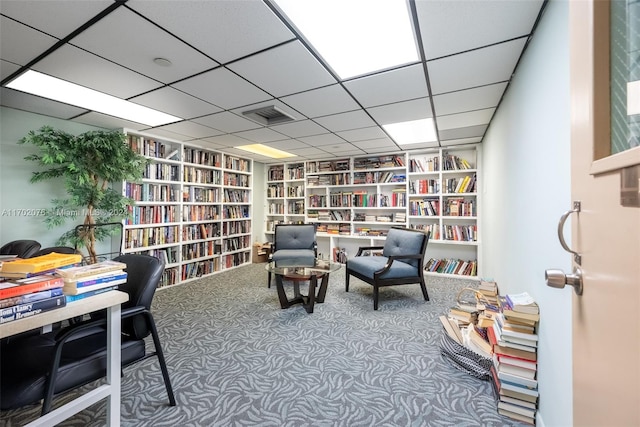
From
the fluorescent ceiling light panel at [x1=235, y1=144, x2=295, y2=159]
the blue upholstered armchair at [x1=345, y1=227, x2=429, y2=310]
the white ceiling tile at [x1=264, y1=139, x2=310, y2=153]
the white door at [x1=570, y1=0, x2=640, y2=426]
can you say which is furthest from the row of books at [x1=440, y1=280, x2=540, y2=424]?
the fluorescent ceiling light panel at [x1=235, y1=144, x2=295, y2=159]

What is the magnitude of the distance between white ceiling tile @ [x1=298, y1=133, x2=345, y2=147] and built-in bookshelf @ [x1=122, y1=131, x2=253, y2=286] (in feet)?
5.87

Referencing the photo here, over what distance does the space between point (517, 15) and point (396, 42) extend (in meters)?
0.60

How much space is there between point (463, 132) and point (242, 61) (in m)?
2.94

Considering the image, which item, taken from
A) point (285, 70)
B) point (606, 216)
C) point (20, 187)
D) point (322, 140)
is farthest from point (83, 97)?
point (606, 216)

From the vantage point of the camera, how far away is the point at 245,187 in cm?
522

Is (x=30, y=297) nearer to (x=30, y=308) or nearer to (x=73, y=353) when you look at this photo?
(x=30, y=308)

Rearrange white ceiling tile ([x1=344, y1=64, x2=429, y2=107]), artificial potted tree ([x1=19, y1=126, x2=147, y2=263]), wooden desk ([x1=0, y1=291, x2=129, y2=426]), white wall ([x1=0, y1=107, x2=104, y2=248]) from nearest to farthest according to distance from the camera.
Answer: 1. wooden desk ([x1=0, y1=291, x2=129, y2=426])
2. white ceiling tile ([x1=344, y1=64, x2=429, y2=107])
3. artificial potted tree ([x1=19, y1=126, x2=147, y2=263])
4. white wall ([x1=0, y1=107, x2=104, y2=248])

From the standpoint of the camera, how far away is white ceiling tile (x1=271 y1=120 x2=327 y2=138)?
307cm

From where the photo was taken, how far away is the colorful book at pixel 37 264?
103 cm

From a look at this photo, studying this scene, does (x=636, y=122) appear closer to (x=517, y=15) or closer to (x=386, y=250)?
(x=517, y=15)

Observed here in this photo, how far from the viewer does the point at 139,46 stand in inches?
62.9

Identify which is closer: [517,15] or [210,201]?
[517,15]

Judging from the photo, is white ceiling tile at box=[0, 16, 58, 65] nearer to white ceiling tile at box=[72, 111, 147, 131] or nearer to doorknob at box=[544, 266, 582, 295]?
white ceiling tile at box=[72, 111, 147, 131]

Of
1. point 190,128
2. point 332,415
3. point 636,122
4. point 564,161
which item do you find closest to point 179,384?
point 332,415
